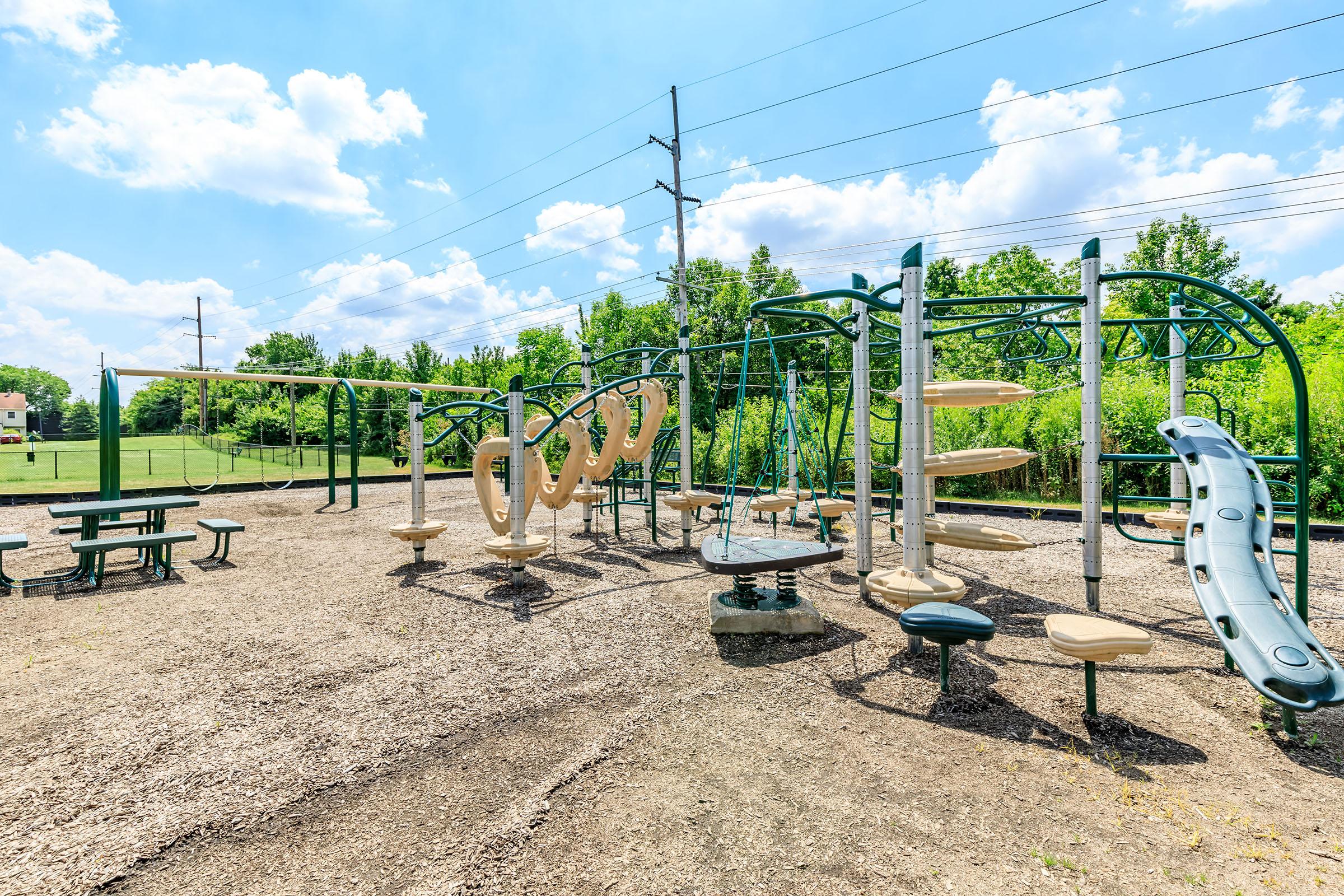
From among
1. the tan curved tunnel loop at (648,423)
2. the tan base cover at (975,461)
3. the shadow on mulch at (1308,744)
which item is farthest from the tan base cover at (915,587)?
the tan curved tunnel loop at (648,423)

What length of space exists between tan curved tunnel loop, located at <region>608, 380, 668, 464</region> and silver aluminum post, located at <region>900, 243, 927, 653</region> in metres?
4.31

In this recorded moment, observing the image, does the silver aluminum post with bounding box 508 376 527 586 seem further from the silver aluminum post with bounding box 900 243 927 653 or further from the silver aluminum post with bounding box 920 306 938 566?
the silver aluminum post with bounding box 920 306 938 566

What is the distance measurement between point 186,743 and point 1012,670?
15.5 feet

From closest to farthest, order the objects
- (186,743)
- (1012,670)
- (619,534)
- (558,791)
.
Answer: (558,791) < (186,743) < (1012,670) < (619,534)

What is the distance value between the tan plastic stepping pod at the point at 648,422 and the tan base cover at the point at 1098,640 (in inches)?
228

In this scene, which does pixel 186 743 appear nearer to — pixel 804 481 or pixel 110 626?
pixel 110 626

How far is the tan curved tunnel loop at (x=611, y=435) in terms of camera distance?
7809mm

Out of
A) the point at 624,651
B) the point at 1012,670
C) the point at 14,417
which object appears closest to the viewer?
the point at 1012,670

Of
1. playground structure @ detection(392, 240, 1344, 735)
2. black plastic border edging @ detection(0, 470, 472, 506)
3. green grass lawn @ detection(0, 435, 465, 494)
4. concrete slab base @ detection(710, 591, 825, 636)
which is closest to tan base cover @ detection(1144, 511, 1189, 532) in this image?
playground structure @ detection(392, 240, 1344, 735)

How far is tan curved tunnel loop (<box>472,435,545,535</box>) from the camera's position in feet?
23.2

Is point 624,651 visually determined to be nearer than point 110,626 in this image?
Yes

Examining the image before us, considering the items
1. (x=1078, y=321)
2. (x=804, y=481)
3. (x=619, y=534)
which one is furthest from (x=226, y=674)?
(x=804, y=481)

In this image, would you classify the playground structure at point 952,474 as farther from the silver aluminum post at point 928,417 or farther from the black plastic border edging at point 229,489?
the black plastic border edging at point 229,489

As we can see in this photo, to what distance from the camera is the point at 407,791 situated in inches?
105
